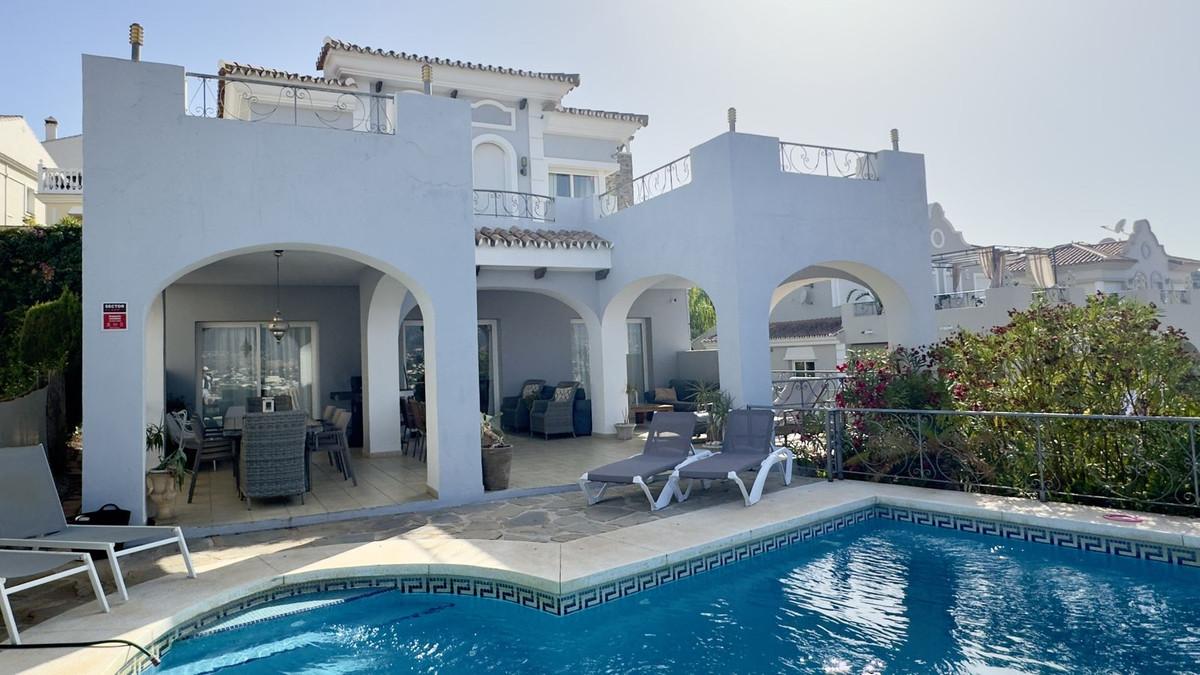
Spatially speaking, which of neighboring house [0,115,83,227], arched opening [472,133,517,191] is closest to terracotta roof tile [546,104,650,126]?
arched opening [472,133,517,191]

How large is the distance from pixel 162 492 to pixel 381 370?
5331mm

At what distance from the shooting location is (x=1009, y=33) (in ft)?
38.7

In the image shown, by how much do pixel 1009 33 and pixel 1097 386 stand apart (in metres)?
7.01

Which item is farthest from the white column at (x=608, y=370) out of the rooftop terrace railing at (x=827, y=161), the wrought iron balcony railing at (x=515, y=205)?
the rooftop terrace railing at (x=827, y=161)

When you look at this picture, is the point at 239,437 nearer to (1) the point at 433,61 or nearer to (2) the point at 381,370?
(2) the point at 381,370

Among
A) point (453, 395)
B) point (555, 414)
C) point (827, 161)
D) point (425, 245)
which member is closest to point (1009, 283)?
point (827, 161)

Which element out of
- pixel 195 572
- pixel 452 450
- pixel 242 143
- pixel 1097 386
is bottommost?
pixel 195 572

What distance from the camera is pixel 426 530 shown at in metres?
7.48

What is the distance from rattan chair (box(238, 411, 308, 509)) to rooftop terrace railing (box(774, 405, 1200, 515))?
712 centimetres

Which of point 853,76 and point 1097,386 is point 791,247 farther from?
point 1097,386

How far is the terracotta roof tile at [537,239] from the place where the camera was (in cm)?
1313

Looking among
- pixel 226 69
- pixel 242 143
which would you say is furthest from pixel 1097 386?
pixel 226 69

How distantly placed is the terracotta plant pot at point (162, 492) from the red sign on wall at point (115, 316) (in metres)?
1.80

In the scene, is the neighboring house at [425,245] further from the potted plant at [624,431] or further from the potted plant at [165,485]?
the potted plant at [165,485]
